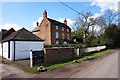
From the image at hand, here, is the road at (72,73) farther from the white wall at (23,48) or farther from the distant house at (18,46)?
the white wall at (23,48)

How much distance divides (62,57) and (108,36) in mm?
28981

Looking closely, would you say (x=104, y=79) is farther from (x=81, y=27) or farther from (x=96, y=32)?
(x=96, y=32)

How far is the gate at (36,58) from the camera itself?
8.80m

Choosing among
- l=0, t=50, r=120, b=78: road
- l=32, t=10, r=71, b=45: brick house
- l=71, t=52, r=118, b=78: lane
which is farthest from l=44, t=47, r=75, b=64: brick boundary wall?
l=32, t=10, r=71, b=45: brick house

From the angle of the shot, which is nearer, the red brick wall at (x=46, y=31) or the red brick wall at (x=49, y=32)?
the red brick wall at (x=49, y=32)

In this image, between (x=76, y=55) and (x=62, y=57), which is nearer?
(x=62, y=57)

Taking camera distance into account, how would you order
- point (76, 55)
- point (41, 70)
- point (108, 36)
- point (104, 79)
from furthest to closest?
point (108, 36), point (76, 55), point (41, 70), point (104, 79)

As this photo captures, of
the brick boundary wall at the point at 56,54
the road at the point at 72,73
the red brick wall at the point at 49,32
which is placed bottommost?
the road at the point at 72,73

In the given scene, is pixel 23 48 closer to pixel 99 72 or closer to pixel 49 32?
pixel 99 72

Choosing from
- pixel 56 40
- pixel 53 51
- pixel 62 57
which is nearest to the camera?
pixel 53 51

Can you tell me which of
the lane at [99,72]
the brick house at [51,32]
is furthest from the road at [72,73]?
the brick house at [51,32]

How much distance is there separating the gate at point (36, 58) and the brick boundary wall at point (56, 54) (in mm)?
506

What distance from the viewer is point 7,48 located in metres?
14.8

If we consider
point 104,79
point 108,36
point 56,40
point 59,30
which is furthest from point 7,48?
point 108,36
